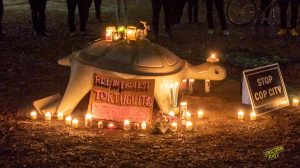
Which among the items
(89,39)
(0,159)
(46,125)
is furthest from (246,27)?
(0,159)

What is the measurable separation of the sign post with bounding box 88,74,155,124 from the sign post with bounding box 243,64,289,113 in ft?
5.01

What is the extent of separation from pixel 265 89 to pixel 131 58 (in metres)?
2.12

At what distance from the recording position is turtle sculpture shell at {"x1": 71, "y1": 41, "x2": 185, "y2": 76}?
7664 millimetres

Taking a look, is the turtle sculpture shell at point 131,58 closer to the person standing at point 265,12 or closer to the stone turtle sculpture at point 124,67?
the stone turtle sculpture at point 124,67

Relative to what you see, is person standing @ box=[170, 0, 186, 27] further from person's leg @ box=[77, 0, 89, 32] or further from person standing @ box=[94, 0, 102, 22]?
person standing @ box=[94, 0, 102, 22]

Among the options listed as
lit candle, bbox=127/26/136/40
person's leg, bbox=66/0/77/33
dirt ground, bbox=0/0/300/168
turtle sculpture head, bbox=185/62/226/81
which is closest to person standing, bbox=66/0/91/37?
person's leg, bbox=66/0/77/33

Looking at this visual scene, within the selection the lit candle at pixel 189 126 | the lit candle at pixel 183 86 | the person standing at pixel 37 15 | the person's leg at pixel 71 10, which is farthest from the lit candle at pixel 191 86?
the person standing at pixel 37 15

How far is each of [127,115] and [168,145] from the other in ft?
3.34

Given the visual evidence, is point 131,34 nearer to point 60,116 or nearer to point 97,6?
point 60,116

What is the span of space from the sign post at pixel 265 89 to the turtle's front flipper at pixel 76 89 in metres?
2.33

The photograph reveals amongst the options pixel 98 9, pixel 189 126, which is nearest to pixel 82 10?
pixel 98 9

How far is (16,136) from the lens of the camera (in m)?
6.97

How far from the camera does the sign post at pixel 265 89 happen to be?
7.94 m

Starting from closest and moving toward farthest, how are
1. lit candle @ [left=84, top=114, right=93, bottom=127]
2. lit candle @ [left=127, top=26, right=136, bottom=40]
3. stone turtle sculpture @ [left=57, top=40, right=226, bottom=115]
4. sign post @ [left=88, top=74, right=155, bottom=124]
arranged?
lit candle @ [left=84, top=114, right=93, bottom=127]
sign post @ [left=88, top=74, right=155, bottom=124]
stone turtle sculpture @ [left=57, top=40, right=226, bottom=115]
lit candle @ [left=127, top=26, right=136, bottom=40]
